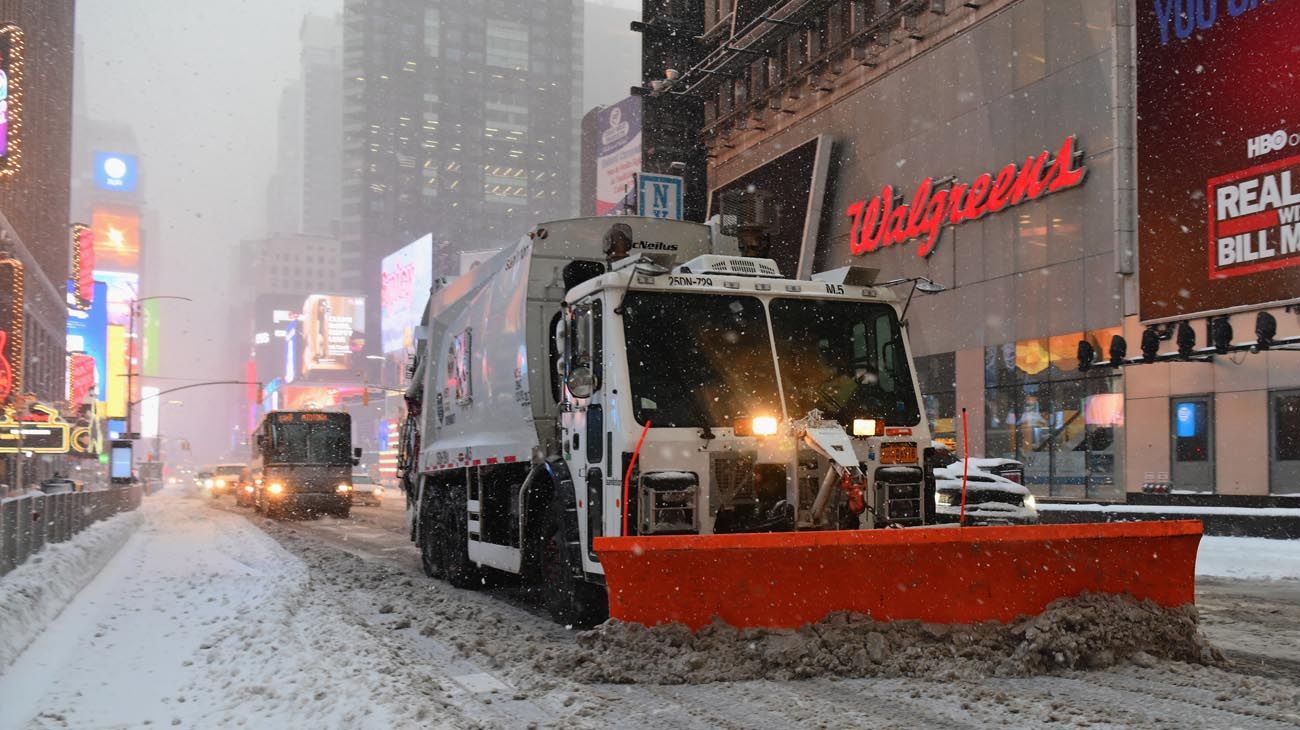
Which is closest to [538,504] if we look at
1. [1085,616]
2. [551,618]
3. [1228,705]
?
[551,618]

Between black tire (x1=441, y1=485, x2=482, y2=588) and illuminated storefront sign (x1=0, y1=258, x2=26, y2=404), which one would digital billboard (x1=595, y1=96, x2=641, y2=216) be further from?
black tire (x1=441, y1=485, x2=482, y2=588)

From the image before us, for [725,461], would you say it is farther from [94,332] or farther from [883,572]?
[94,332]

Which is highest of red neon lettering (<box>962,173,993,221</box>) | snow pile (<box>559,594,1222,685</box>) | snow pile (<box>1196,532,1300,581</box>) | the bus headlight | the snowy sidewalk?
red neon lettering (<box>962,173,993,221</box>)

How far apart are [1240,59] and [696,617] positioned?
61.7 feet

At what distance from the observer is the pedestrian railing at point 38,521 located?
10420 mm

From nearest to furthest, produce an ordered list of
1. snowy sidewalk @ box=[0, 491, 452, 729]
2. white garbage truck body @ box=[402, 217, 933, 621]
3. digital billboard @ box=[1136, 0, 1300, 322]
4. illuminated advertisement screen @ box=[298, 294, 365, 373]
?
snowy sidewalk @ box=[0, 491, 452, 729] → white garbage truck body @ box=[402, 217, 933, 621] → digital billboard @ box=[1136, 0, 1300, 322] → illuminated advertisement screen @ box=[298, 294, 365, 373]

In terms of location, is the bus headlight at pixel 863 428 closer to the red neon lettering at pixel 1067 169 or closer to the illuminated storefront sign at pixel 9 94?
the red neon lettering at pixel 1067 169

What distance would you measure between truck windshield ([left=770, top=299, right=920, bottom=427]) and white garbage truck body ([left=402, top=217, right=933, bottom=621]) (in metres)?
0.01

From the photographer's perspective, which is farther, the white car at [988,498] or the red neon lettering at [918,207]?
the red neon lettering at [918,207]

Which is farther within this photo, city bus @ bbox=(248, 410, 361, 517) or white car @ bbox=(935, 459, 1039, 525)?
city bus @ bbox=(248, 410, 361, 517)

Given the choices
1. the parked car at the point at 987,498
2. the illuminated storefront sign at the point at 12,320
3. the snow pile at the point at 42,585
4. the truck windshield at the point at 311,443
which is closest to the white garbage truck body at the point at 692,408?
the snow pile at the point at 42,585

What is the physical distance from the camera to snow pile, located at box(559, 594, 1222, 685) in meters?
6.96

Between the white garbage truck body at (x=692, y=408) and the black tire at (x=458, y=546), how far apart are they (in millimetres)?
1926

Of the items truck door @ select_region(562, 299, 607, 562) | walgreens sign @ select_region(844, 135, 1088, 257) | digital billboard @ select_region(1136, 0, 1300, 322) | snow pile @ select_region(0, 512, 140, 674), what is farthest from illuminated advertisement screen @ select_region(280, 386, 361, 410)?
truck door @ select_region(562, 299, 607, 562)
